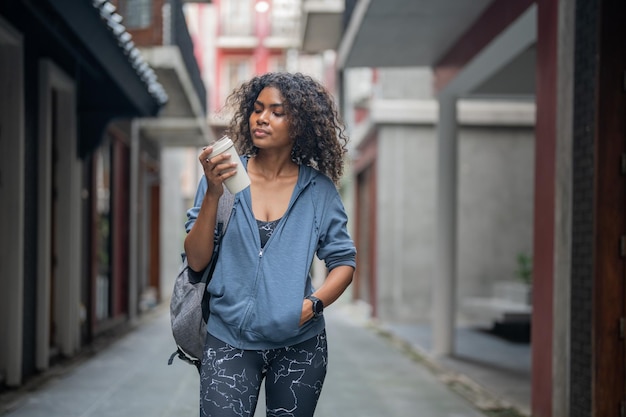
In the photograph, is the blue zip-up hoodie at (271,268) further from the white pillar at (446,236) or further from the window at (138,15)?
the window at (138,15)

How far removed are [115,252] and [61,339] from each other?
359 centimetres

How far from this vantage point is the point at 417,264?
47.3 ft

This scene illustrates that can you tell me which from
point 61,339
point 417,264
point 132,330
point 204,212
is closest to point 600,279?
point 204,212

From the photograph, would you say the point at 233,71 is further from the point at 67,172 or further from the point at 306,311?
the point at 306,311

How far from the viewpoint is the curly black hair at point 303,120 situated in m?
2.56

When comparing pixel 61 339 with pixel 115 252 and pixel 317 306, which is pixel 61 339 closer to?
pixel 115 252

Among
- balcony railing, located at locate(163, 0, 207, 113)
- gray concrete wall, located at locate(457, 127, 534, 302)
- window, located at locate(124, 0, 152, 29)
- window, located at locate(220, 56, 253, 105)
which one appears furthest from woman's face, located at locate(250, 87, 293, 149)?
window, located at locate(220, 56, 253, 105)

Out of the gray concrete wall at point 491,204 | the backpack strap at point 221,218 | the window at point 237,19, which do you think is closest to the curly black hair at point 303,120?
the backpack strap at point 221,218

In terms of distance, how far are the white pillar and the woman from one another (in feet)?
23.9

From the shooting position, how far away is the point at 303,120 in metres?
2.58

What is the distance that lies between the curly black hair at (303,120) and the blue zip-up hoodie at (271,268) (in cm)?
14

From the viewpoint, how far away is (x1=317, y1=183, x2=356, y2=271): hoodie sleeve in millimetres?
2551

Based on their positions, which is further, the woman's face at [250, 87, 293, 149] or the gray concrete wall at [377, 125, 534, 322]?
the gray concrete wall at [377, 125, 534, 322]

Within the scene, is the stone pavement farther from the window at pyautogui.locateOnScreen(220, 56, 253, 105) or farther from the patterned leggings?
the window at pyautogui.locateOnScreen(220, 56, 253, 105)
